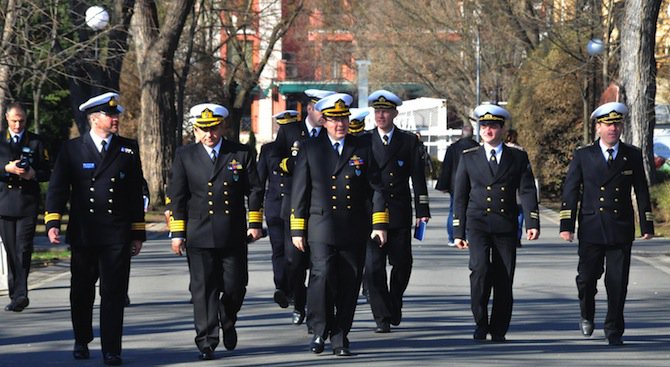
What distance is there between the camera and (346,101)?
11.0 meters

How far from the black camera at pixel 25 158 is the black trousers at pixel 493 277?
468 centimetres

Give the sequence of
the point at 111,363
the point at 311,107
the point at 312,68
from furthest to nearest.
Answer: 1. the point at 312,68
2. the point at 311,107
3. the point at 111,363

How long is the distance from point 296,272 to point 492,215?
2.12 m

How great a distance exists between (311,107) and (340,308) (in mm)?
3401

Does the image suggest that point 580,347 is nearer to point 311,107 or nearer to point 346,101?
point 346,101

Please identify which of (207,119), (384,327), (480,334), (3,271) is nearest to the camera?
(207,119)

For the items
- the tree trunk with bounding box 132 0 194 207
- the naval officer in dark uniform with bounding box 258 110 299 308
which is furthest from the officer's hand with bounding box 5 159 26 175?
the tree trunk with bounding box 132 0 194 207

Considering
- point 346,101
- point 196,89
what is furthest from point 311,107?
point 196,89

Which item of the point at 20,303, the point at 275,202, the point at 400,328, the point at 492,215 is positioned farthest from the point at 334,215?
the point at 20,303

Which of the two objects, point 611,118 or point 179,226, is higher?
point 611,118

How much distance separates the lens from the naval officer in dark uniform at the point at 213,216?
35.2 ft

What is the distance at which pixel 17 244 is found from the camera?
14.2 meters

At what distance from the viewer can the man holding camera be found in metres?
14.1

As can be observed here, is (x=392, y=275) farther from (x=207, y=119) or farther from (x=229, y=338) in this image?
(x=207, y=119)
